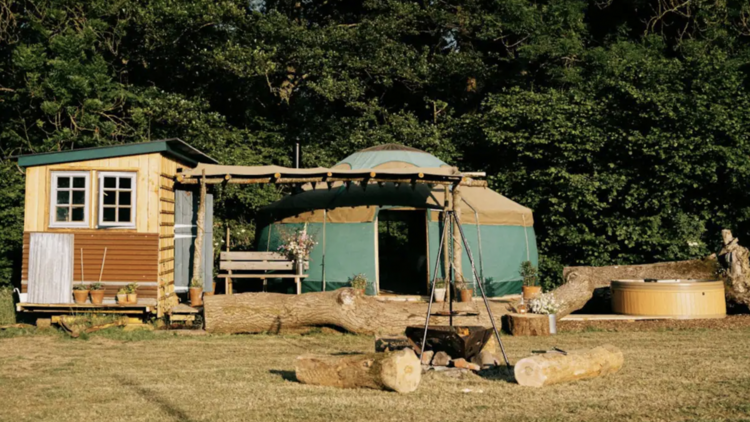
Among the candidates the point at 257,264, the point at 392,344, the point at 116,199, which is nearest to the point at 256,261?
the point at 257,264

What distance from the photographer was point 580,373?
21.4 feet

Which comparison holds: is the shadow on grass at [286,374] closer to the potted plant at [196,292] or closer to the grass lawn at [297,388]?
the grass lawn at [297,388]

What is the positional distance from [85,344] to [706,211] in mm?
11907

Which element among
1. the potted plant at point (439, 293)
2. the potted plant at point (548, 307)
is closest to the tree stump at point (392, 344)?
the potted plant at point (548, 307)

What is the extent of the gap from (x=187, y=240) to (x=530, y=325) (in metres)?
5.76

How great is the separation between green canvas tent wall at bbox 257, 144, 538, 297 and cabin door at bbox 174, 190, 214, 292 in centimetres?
160

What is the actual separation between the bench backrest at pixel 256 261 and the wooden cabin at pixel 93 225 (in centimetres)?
182

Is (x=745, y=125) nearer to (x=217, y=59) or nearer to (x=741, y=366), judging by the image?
(x=741, y=366)

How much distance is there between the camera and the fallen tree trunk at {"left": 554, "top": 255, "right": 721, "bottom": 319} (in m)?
11.5

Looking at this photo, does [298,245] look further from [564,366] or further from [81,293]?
[564,366]

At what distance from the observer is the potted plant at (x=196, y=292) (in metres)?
11.0

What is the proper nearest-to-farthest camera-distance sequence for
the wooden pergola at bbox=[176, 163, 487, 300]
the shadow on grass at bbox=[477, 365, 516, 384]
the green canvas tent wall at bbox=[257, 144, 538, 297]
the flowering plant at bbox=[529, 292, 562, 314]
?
the shadow on grass at bbox=[477, 365, 516, 384], the flowering plant at bbox=[529, 292, 562, 314], the wooden pergola at bbox=[176, 163, 487, 300], the green canvas tent wall at bbox=[257, 144, 538, 297]

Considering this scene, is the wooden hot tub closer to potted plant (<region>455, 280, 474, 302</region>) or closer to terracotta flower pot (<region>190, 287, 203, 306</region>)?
potted plant (<region>455, 280, 474, 302</region>)

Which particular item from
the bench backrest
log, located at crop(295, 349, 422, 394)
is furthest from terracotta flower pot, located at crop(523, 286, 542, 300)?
log, located at crop(295, 349, 422, 394)
